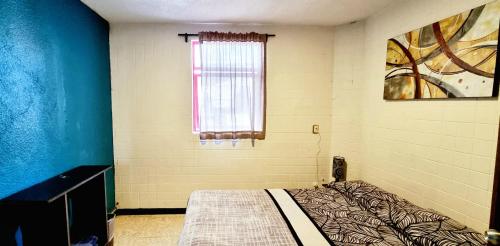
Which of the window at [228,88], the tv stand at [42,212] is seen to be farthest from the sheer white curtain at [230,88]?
the tv stand at [42,212]

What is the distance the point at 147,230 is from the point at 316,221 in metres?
1.96

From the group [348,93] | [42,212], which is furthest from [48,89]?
[348,93]

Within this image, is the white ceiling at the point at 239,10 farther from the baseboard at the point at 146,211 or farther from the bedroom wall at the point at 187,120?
the baseboard at the point at 146,211

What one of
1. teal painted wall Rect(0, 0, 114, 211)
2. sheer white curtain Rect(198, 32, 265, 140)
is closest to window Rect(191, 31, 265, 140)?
sheer white curtain Rect(198, 32, 265, 140)

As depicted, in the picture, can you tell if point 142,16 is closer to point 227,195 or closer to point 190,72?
point 190,72

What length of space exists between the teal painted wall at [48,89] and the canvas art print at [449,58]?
294cm

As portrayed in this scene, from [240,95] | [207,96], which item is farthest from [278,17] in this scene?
[207,96]

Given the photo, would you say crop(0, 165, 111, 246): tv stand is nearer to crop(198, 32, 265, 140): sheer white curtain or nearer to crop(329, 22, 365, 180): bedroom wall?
crop(198, 32, 265, 140): sheer white curtain

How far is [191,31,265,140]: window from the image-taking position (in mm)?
2982

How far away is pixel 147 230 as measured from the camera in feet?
9.02

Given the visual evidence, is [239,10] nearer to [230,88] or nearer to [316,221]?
[230,88]

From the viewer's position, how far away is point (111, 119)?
3012 millimetres

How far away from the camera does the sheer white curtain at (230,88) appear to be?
9.78 feet

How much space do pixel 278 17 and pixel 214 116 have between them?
54.2 inches
